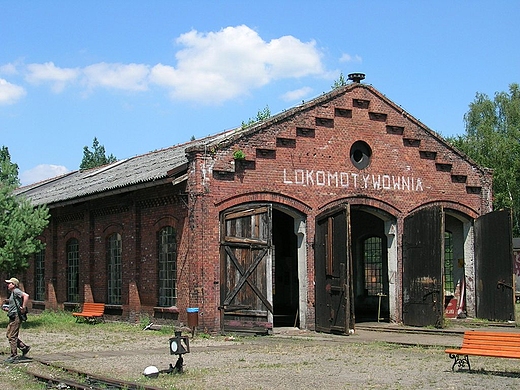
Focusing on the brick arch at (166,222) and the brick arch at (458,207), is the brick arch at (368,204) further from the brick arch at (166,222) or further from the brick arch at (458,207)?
the brick arch at (166,222)

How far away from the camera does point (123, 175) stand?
2406 centimetres

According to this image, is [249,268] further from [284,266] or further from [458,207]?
[458,207]

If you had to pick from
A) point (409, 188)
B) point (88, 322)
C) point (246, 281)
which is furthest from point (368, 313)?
point (88, 322)

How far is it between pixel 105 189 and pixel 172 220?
309 cm

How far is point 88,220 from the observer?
24062 millimetres

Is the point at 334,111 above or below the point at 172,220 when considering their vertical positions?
above

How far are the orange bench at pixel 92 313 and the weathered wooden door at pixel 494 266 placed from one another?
11.2 metres

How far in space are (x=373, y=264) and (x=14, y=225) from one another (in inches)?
453

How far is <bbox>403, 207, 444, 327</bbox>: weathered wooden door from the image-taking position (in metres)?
20.4

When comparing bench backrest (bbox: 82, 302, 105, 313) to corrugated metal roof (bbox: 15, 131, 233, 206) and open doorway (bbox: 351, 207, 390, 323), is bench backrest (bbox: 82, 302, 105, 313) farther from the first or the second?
open doorway (bbox: 351, 207, 390, 323)

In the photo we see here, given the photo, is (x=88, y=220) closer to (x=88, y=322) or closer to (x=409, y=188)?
(x=88, y=322)

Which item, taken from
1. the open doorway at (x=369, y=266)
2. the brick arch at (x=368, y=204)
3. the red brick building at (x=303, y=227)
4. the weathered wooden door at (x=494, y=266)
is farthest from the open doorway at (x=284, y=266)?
the weathered wooden door at (x=494, y=266)

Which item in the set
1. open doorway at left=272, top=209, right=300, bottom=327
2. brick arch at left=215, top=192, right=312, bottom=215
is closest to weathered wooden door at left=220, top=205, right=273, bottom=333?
brick arch at left=215, top=192, right=312, bottom=215

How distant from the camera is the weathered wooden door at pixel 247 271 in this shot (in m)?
18.7
